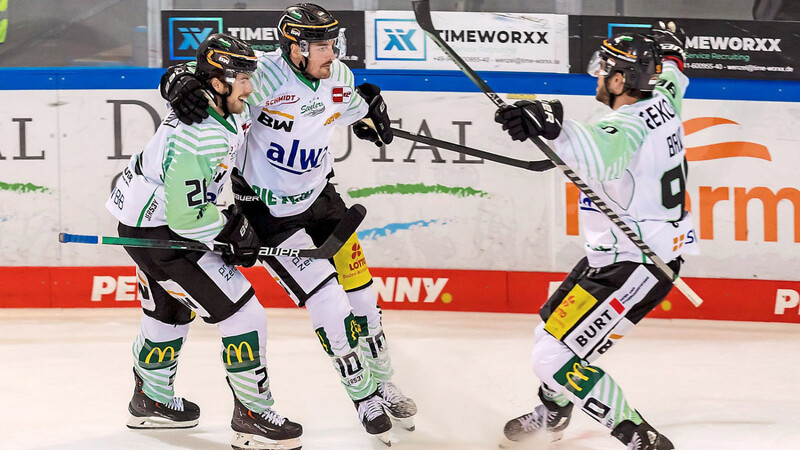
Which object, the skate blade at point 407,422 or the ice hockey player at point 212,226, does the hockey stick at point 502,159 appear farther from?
the skate blade at point 407,422

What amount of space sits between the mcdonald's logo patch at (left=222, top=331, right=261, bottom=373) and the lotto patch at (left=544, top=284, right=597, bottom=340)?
1.03m

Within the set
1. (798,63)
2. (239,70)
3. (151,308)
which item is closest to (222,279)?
(151,308)

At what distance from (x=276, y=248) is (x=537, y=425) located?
119 cm

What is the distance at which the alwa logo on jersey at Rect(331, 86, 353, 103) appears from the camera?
3.96 m

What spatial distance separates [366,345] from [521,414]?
72 centimetres

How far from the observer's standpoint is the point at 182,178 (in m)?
3.32

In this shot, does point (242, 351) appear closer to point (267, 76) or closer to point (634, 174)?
point (267, 76)

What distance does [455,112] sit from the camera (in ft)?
18.8

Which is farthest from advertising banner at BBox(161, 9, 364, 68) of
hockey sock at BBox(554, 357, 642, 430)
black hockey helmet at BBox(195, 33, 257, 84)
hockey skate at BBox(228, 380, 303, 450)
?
hockey sock at BBox(554, 357, 642, 430)

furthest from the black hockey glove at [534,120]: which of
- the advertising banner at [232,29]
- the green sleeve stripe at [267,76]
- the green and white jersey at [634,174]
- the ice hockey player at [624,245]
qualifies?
the advertising banner at [232,29]

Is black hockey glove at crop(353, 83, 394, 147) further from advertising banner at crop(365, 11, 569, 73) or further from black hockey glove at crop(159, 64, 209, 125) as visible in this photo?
advertising banner at crop(365, 11, 569, 73)

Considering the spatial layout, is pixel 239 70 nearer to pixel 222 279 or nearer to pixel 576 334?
pixel 222 279

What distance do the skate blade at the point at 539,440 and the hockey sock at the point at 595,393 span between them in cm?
51

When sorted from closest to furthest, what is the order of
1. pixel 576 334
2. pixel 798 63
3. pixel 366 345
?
pixel 576 334 < pixel 366 345 < pixel 798 63
